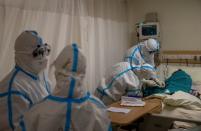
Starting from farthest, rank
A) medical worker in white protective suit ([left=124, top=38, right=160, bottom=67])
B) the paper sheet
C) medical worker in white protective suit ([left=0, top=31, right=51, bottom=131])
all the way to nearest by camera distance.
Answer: medical worker in white protective suit ([left=124, top=38, right=160, bottom=67]) < the paper sheet < medical worker in white protective suit ([left=0, top=31, right=51, bottom=131])

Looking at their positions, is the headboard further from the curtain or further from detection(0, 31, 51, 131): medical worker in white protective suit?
detection(0, 31, 51, 131): medical worker in white protective suit

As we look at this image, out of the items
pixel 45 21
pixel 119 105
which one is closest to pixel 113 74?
pixel 119 105

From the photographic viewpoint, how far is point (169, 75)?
4340 millimetres

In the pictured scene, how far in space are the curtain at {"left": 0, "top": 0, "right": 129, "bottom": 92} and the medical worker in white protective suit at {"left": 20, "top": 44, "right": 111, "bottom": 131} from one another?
124 cm

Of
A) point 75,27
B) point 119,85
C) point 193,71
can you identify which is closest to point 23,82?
point 119,85

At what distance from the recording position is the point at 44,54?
6.70 feet

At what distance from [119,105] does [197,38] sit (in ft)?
8.31

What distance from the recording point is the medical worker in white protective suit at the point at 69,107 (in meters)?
1.39

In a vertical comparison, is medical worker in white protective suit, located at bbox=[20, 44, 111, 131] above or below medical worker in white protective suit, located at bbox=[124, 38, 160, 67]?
below

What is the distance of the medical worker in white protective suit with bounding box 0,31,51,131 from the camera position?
6.09 ft

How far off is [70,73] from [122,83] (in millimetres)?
1831

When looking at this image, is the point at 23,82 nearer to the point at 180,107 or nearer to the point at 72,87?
the point at 72,87

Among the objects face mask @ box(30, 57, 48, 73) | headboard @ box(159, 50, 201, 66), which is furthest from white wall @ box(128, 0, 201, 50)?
face mask @ box(30, 57, 48, 73)

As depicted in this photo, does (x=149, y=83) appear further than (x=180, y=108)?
Yes
